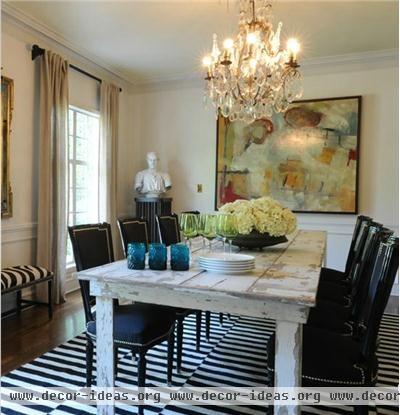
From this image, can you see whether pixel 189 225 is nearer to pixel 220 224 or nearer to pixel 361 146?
pixel 220 224

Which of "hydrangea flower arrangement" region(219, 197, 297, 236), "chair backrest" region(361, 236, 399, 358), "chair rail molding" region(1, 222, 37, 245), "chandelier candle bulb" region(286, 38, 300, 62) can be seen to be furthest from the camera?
"chair rail molding" region(1, 222, 37, 245)

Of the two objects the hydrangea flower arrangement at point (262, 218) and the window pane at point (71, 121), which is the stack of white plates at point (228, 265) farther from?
the window pane at point (71, 121)

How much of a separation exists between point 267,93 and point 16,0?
2.35 m

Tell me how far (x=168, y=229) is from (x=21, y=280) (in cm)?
136

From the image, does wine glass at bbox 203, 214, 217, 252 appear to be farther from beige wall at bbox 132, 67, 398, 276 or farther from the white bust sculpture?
the white bust sculpture

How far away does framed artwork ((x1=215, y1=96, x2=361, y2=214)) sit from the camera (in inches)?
175

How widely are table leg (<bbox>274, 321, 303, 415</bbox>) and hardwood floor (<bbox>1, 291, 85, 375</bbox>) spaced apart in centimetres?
185

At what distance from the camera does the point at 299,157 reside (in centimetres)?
463

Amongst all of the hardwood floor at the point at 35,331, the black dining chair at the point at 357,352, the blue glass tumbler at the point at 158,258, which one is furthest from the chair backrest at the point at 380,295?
the hardwood floor at the point at 35,331

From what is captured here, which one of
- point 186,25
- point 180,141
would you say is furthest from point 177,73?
point 186,25

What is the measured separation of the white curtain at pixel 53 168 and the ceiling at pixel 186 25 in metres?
0.48

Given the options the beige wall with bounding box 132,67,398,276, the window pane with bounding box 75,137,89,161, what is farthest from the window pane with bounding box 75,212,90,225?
the beige wall with bounding box 132,67,398,276

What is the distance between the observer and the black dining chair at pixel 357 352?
1.46 metres

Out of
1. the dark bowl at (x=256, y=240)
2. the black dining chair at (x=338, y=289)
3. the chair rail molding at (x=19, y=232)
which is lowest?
the black dining chair at (x=338, y=289)
